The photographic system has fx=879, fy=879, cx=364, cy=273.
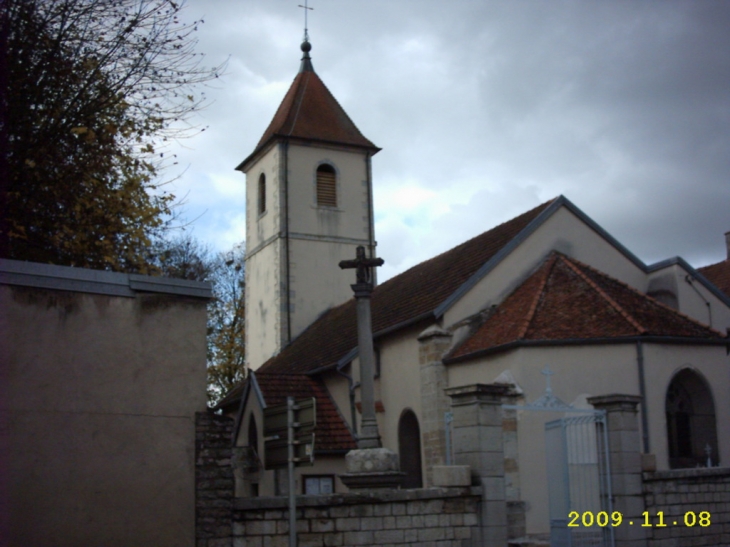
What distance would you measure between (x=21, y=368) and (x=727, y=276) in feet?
67.0

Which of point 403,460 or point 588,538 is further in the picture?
point 403,460

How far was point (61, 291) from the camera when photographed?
33.2 ft

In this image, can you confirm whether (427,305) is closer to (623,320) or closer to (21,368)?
(623,320)

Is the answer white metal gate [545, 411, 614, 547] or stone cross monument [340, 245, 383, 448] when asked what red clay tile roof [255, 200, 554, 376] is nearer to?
stone cross monument [340, 245, 383, 448]

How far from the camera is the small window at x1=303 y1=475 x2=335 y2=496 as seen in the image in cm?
1931

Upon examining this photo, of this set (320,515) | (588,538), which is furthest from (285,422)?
(588,538)

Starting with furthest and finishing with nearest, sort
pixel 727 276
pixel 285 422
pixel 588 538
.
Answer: pixel 727 276 → pixel 588 538 → pixel 285 422

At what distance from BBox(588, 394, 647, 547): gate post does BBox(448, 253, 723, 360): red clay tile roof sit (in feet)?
12.6

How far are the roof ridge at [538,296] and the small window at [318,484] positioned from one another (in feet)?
20.0

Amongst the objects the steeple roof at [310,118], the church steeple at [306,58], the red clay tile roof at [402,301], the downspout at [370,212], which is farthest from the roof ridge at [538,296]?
the church steeple at [306,58]

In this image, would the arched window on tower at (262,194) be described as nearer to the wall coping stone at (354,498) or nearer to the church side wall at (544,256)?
the church side wall at (544,256)

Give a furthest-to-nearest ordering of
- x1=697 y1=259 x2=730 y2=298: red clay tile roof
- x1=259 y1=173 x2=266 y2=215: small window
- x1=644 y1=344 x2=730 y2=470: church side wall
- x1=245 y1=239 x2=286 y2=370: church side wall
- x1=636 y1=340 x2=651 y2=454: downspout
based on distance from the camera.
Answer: x1=259 y1=173 x2=266 y2=215: small window < x1=245 y1=239 x2=286 y2=370: church side wall < x1=697 y1=259 x2=730 y2=298: red clay tile roof < x1=644 y1=344 x2=730 y2=470: church side wall < x1=636 y1=340 x2=651 y2=454: downspout

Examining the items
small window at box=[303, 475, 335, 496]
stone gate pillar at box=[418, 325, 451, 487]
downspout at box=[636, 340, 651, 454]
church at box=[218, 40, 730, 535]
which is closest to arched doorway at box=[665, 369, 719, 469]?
church at box=[218, 40, 730, 535]

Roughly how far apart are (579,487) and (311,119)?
68.8 ft
